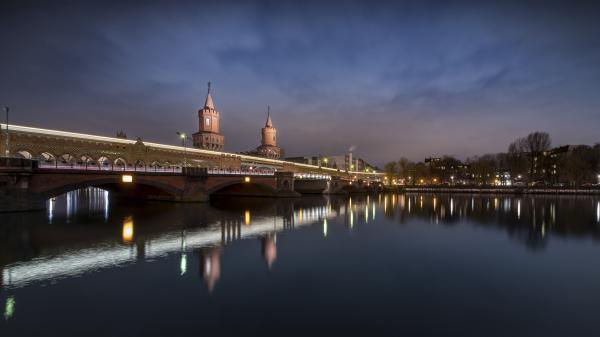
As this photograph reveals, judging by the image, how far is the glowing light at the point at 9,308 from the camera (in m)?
8.21

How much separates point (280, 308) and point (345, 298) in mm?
2386

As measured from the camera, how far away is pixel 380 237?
21672mm

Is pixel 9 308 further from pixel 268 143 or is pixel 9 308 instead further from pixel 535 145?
pixel 268 143

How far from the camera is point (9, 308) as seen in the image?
866cm

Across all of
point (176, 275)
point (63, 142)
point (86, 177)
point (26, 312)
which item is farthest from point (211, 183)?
point (26, 312)

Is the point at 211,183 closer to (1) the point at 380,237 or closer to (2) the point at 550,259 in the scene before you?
(1) the point at 380,237

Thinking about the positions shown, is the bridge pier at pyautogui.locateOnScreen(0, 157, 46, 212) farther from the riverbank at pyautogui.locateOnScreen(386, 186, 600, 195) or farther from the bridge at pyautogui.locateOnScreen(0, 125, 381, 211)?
the riverbank at pyautogui.locateOnScreen(386, 186, 600, 195)

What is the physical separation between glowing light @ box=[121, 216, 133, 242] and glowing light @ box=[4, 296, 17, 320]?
916cm

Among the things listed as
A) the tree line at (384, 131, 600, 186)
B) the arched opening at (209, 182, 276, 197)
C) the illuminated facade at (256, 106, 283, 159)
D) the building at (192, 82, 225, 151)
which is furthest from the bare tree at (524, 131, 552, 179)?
the building at (192, 82, 225, 151)

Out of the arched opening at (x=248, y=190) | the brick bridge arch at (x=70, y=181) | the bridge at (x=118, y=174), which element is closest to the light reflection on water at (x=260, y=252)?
the brick bridge arch at (x=70, y=181)

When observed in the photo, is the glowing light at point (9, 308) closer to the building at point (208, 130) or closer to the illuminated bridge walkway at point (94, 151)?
the illuminated bridge walkway at point (94, 151)

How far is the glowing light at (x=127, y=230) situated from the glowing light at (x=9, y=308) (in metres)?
9.16

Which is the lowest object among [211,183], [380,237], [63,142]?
[380,237]

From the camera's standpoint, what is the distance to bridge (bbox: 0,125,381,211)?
2766 cm
